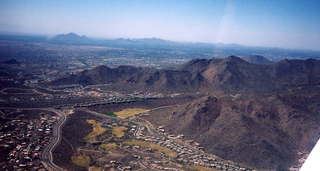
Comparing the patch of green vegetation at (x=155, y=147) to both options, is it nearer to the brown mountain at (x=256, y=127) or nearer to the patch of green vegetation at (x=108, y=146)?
the patch of green vegetation at (x=108, y=146)

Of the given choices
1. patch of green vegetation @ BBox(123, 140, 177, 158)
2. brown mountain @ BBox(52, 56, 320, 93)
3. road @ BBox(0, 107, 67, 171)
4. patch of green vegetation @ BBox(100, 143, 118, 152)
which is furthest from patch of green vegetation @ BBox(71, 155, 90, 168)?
brown mountain @ BBox(52, 56, 320, 93)

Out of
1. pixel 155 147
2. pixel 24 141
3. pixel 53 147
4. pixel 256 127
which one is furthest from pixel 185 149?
pixel 24 141

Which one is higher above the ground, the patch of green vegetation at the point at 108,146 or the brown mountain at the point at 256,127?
the brown mountain at the point at 256,127

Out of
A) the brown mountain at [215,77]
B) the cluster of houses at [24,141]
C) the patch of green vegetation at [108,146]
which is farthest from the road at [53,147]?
the brown mountain at [215,77]

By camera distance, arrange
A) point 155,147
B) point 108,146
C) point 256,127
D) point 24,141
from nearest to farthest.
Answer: point 24,141, point 108,146, point 155,147, point 256,127

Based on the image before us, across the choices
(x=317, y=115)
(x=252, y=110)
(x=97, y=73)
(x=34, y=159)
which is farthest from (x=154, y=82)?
(x=34, y=159)

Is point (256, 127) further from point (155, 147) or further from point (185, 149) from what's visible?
point (155, 147)

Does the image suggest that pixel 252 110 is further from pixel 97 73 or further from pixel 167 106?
pixel 97 73

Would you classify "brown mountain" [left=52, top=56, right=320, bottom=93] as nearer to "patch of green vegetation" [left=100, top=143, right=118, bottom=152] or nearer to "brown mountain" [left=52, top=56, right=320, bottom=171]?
"brown mountain" [left=52, top=56, right=320, bottom=171]

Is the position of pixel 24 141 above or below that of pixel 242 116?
below
